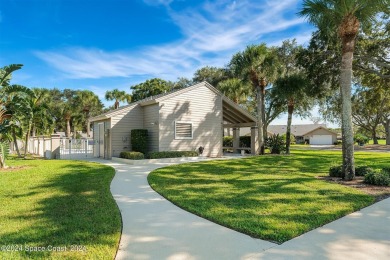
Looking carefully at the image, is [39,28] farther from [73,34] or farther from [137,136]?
[137,136]

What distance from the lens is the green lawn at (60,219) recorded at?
3.39 metres

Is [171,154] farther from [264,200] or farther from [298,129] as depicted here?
[298,129]

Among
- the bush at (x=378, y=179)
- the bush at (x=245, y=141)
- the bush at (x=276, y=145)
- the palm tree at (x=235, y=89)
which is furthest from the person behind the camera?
the palm tree at (x=235, y=89)

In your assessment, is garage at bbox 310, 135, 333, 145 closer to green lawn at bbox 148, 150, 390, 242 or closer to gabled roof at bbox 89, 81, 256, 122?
gabled roof at bbox 89, 81, 256, 122

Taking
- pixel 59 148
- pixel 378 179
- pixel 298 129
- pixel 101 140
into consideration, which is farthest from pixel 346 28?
pixel 298 129

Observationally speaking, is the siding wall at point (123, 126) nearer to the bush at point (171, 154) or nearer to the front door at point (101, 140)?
the front door at point (101, 140)

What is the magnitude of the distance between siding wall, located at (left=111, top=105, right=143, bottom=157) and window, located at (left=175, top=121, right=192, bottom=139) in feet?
8.17

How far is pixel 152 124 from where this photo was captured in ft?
50.8

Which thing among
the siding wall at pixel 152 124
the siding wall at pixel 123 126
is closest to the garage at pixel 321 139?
the siding wall at pixel 152 124

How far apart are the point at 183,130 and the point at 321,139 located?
50.4m

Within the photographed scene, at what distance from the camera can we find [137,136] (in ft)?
49.6

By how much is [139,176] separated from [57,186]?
2661 millimetres

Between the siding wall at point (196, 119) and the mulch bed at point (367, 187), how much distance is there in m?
8.89

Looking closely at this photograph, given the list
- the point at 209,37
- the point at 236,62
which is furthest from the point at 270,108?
the point at 209,37
